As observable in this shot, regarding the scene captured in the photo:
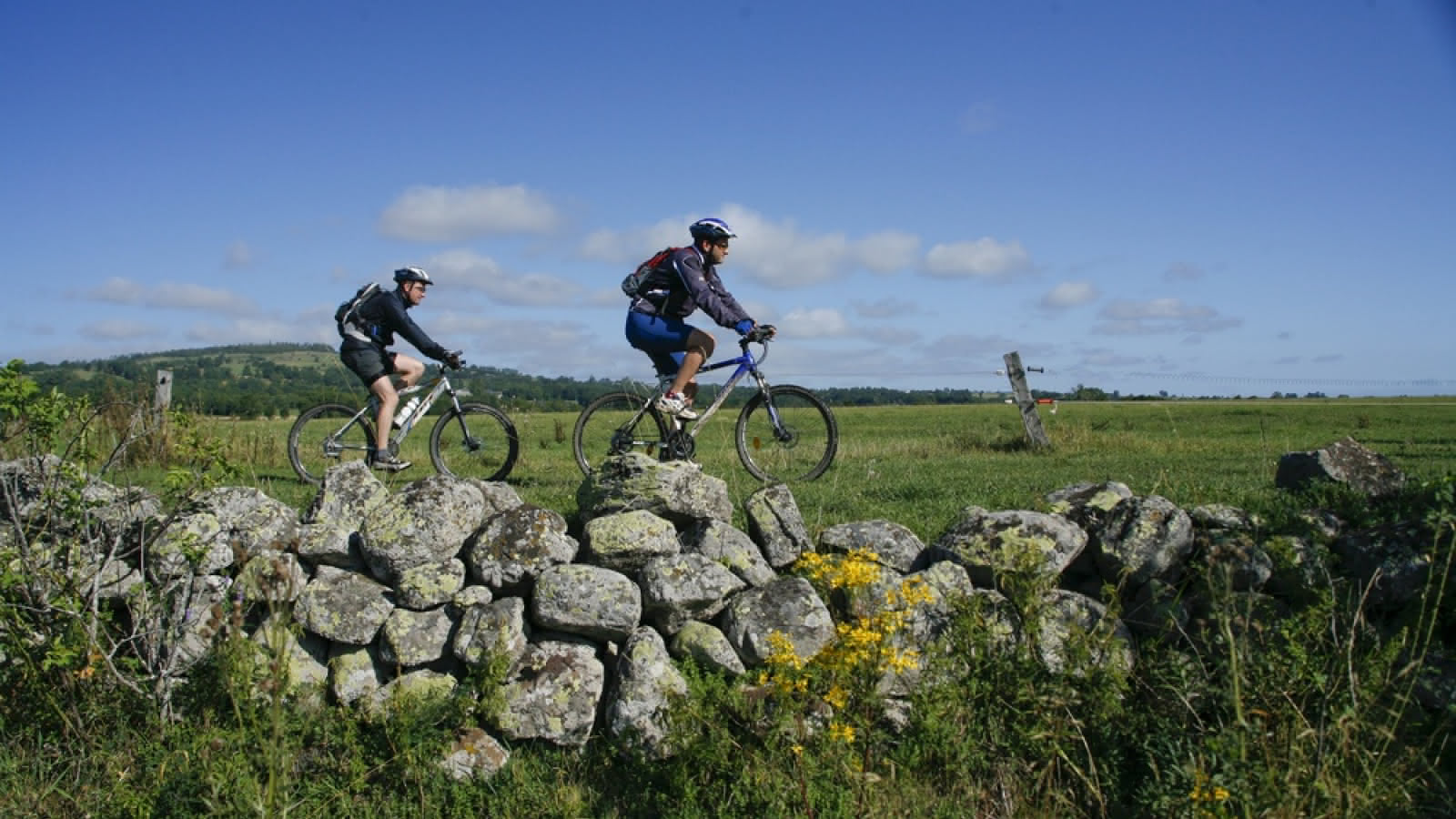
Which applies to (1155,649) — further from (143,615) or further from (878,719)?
(143,615)

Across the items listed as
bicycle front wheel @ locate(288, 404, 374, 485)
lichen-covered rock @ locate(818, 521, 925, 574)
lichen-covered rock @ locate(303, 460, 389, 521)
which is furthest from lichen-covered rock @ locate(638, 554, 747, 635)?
bicycle front wheel @ locate(288, 404, 374, 485)

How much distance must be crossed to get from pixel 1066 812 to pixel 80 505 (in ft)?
20.0

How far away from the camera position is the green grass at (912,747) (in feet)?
17.7

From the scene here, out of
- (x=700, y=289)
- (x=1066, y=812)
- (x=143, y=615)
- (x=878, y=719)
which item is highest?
(x=700, y=289)

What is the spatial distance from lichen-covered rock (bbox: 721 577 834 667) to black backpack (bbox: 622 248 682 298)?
3695 mm

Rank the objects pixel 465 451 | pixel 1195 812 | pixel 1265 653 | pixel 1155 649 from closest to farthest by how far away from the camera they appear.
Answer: pixel 1195 812, pixel 1265 653, pixel 1155 649, pixel 465 451

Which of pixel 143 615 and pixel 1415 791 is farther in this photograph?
pixel 143 615

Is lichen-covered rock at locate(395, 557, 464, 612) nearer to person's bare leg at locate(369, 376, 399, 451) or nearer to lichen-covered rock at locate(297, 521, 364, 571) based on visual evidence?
lichen-covered rock at locate(297, 521, 364, 571)

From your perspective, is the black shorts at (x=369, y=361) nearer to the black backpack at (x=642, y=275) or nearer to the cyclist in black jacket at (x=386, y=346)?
the cyclist in black jacket at (x=386, y=346)

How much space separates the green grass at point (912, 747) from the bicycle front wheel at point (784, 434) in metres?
3.77

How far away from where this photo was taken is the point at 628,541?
679cm

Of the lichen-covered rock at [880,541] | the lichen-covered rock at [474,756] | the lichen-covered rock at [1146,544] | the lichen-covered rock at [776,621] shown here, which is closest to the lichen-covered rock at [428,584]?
the lichen-covered rock at [474,756]

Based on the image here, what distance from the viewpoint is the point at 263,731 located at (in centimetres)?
595

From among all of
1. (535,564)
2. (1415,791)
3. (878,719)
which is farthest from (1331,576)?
(535,564)
